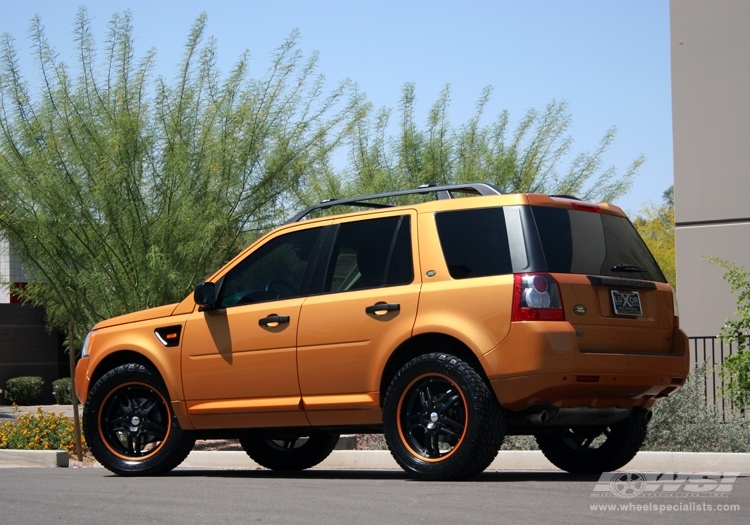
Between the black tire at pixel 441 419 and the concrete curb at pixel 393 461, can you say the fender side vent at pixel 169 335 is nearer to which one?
the black tire at pixel 441 419

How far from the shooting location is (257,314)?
9.12m

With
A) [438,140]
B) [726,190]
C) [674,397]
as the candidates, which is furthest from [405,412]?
[438,140]

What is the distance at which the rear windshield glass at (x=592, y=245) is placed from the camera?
26.3 ft

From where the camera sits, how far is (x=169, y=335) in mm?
9633

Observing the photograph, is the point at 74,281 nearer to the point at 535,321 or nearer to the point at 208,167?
the point at 208,167

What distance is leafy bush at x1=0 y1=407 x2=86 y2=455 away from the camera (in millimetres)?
14875

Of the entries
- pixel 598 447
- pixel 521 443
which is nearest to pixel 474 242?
pixel 598 447

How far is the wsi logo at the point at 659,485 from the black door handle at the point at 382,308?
1846 mm

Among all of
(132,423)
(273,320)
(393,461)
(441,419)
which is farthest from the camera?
(393,461)

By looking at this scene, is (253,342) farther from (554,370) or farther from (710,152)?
(710,152)

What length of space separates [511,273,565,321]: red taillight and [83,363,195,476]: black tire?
10.8ft

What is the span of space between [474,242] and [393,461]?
4.04m

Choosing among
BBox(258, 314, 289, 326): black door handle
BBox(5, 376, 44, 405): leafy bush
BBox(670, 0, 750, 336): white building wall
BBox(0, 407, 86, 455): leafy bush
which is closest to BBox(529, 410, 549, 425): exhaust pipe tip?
BBox(258, 314, 289, 326): black door handle

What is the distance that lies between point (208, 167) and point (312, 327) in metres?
8.22
